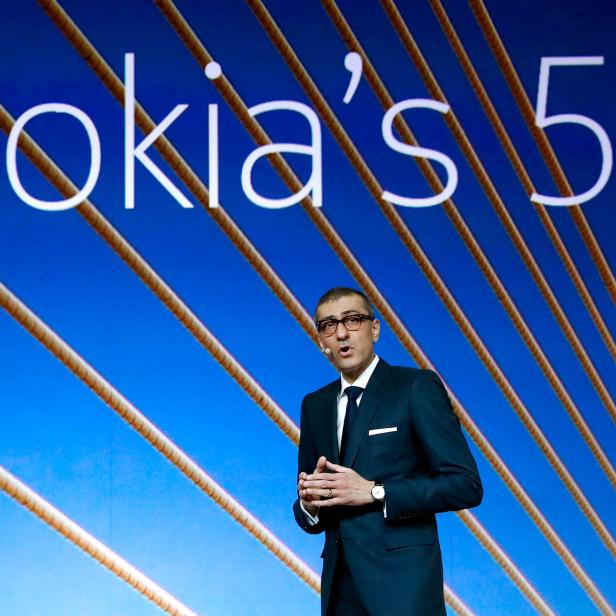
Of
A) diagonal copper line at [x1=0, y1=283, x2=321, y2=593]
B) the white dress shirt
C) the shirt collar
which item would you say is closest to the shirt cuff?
the white dress shirt

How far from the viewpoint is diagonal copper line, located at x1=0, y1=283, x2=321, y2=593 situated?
3.57 m

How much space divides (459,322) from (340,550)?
1583 mm

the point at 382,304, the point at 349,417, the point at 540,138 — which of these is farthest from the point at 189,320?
the point at 349,417

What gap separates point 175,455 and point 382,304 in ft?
2.55

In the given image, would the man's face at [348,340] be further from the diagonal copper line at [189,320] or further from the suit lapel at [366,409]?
the diagonal copper line at [189,320]

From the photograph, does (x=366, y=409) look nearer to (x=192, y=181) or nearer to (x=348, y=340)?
(x=348, y=340)

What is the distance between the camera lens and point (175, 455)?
3.59 meters

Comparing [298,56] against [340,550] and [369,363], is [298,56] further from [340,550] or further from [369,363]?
[340,550]

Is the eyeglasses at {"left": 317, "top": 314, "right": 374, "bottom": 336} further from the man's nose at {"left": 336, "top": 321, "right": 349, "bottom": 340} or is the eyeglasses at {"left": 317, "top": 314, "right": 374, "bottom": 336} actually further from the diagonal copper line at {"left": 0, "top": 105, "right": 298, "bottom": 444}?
the diagonal copper line at {"left": 0, "top": 105, "right": 298, "bottom": 444}

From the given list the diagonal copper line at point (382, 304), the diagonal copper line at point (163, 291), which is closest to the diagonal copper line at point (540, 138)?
the diagonal copper line at point (382, 304)

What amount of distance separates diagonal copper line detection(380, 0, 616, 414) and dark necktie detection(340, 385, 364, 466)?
146 centimetres

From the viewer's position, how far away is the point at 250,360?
3.66 metres

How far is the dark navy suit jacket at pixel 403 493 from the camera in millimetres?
2135

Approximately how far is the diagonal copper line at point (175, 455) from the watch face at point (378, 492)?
1.50m
